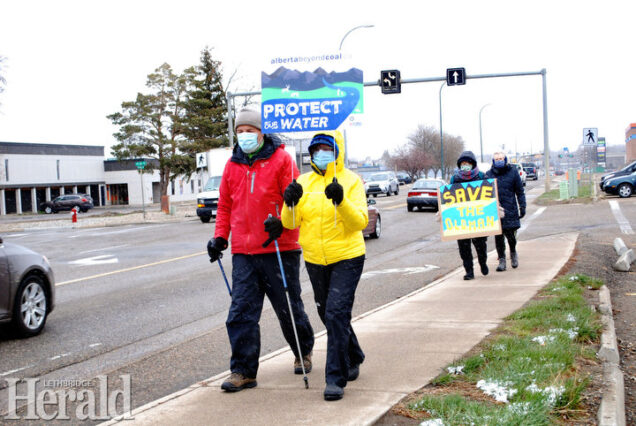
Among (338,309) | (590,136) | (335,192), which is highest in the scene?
(590,136)

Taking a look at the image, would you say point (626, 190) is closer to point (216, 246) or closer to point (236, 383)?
point (216, 246)

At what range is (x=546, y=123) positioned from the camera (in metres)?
36.9

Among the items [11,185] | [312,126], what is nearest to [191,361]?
[312,126]

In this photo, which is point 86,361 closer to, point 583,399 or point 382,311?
point 382,311

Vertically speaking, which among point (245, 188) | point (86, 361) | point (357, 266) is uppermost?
point (245, 188)

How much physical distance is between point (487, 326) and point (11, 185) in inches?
2469

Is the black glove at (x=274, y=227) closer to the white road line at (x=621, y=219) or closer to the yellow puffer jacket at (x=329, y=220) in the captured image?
the yellow puffer jacket at (x=329, y=220)

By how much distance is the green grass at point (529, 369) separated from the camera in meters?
4.22

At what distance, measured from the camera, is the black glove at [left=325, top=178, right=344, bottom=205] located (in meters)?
4.71

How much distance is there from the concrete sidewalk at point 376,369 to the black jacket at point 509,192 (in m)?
1.74

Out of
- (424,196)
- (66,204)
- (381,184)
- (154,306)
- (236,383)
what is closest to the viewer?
(236,383)

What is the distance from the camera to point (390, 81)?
29.1 meters

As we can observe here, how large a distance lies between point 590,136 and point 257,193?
1254 inches

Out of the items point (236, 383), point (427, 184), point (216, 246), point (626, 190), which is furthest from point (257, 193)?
point (626, 190)
